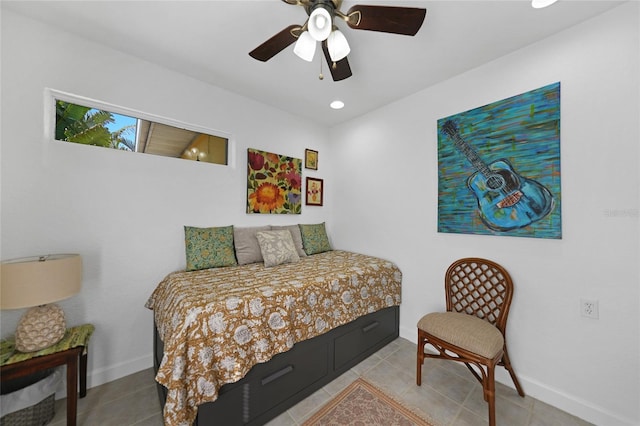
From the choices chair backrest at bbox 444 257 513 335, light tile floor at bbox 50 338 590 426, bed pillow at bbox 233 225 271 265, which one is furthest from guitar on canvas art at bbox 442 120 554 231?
bed pillow at bbox 233 225 271 265

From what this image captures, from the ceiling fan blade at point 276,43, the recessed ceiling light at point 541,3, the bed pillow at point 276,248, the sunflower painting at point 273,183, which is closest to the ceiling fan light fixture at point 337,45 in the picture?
the ceiling fan blade at point 276,43

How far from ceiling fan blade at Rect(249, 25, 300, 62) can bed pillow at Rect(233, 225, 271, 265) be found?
1.62 meters

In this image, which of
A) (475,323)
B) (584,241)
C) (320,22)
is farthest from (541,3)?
(475,323)

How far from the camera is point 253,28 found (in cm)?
165

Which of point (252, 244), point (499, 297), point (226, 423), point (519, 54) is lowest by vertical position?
point (226, 423)

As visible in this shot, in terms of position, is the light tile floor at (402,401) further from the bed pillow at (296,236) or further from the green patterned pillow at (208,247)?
the bed pillow at (296,236)

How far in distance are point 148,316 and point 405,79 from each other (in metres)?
3.26

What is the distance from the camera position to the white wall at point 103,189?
156cm

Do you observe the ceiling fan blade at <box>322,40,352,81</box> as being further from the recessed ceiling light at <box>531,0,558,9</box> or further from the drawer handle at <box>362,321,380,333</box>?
the drawer handle at <box>362,321,380,333</box>

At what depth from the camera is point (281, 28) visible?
166 cm

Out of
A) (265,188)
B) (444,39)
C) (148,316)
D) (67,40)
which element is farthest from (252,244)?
(444,39)

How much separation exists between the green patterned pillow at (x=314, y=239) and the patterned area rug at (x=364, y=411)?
155cm

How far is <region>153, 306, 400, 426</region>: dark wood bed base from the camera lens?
133 cm

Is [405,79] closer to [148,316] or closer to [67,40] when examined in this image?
[67,40]
